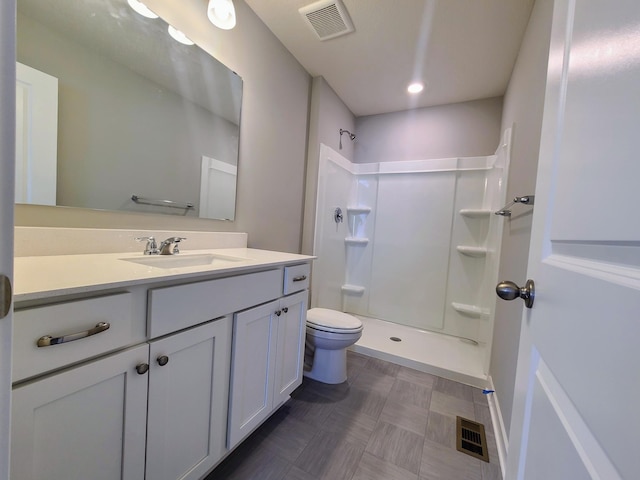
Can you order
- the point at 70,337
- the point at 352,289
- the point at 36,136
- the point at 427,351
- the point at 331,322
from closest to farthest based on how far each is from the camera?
the point at 70,337, the point at 36,136, the point at 331,322, the point at 427,351, the point at 352,289

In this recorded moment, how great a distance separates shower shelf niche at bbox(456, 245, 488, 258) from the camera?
2359 millimetres

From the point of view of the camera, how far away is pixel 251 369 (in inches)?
42.9

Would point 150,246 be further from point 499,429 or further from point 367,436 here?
point 499,429

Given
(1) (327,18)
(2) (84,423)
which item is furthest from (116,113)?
(1) (327,18)

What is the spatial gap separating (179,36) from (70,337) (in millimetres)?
1367

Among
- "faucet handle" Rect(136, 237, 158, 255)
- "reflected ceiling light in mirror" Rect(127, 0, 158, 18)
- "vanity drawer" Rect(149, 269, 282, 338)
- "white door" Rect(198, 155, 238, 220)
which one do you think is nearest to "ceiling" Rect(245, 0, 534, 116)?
"reflected ceiling light in mirror" Rect(127, 0, 158, 18)

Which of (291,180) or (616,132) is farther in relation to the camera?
(291,180)

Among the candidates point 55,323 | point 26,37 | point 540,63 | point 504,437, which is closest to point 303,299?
point 55,323

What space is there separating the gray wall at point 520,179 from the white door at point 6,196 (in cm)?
149

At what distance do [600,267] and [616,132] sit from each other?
0.17m

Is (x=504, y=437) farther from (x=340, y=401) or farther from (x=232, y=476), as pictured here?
(x=232, y=476)

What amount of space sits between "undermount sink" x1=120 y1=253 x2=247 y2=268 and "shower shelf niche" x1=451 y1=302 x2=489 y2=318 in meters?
2.18

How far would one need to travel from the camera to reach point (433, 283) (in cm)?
259

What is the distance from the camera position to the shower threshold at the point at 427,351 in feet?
6.10
